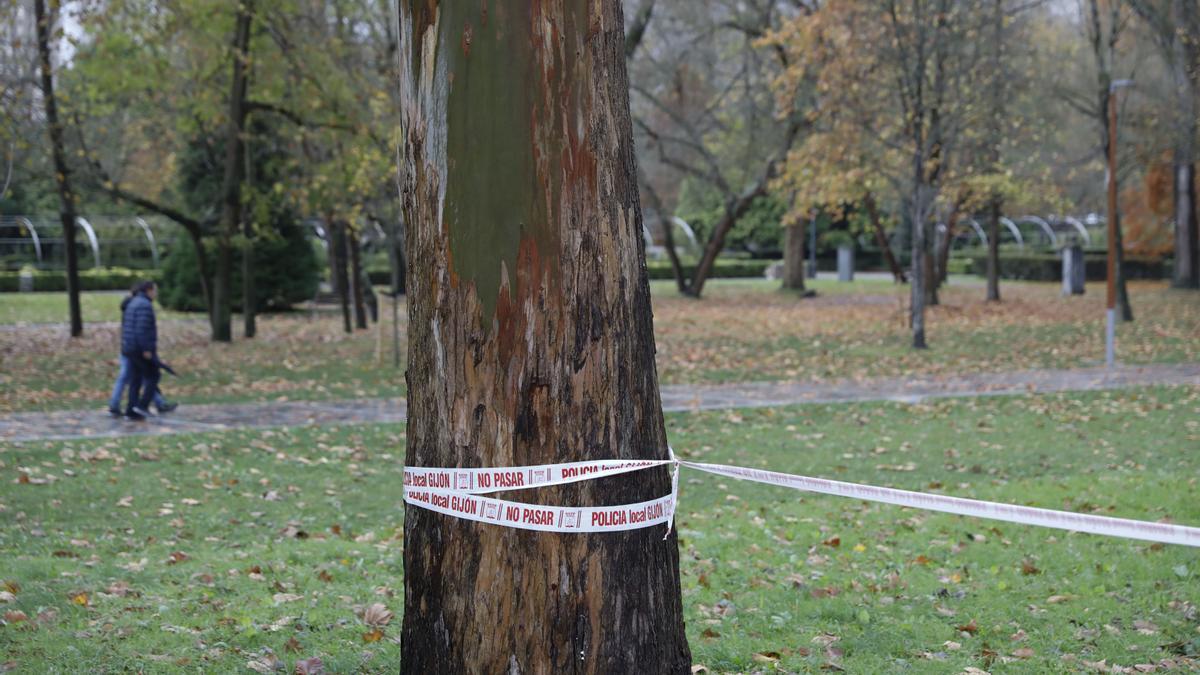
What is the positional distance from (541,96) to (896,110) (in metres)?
20.8

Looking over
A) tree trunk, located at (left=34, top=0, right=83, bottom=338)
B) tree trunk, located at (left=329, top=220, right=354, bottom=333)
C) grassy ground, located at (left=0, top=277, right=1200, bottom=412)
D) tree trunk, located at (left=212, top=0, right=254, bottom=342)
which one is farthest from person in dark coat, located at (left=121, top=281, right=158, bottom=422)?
tree trunk, located at (left=329, top=220, right=354, bottom=333)

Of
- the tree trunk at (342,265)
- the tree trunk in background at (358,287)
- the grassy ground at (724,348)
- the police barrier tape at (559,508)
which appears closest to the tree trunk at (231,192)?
the grassy ground at (724,348)

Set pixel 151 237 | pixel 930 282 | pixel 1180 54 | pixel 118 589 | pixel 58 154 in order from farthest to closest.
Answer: pixel 151 237 → pixel 930 282 → pixel 1180 54 → pixel 58 154 → pixel 118 589

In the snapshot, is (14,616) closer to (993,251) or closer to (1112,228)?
(1112,228)

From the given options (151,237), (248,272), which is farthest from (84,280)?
(248,272)

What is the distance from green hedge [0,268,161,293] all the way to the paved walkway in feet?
95.7

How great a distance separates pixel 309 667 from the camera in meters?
4.61

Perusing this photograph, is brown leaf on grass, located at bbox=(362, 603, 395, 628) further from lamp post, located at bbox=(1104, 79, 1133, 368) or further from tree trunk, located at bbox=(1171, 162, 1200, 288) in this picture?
tree trunk, located at bbox=(1171, 162, 1200, 288)

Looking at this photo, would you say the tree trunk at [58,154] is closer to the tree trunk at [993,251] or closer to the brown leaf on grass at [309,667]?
the brown leaf on grass at [309,667]

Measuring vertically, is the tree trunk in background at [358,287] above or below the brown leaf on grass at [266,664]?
above

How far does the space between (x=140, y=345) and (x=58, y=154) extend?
1034 cm

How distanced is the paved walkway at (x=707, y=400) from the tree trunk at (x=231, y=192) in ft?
31.2

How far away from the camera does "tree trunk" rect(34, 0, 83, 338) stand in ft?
64.9

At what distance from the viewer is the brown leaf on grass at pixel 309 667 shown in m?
4.55
